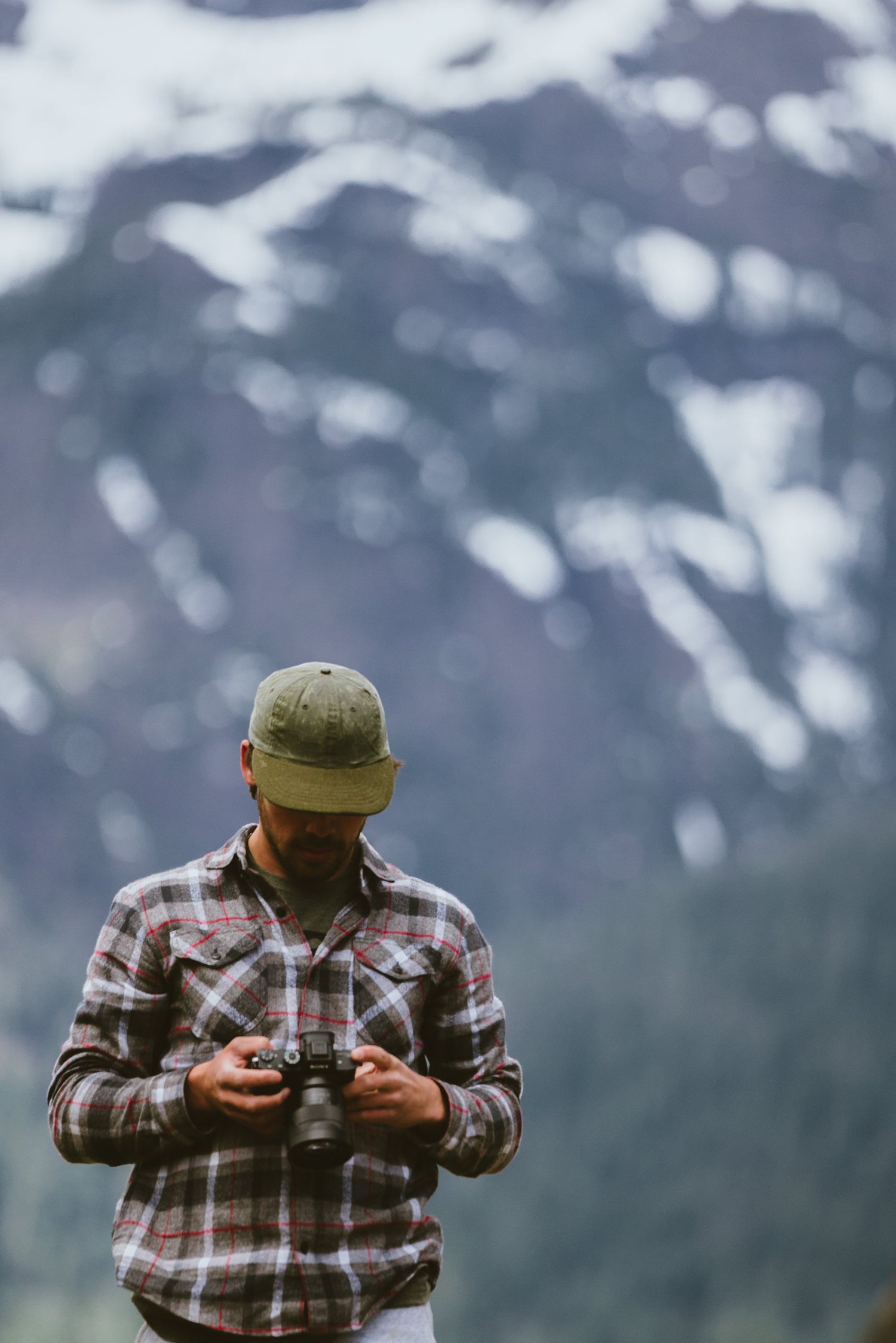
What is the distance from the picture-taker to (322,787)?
7.53 feet

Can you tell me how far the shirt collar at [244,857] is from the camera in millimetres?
2410

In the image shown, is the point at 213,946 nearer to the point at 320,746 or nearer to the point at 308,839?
the point at 308,839

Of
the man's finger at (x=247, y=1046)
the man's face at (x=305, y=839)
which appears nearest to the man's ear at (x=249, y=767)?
the man's face at (x=305, y=839)

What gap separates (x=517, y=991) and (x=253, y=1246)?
34.1 meters

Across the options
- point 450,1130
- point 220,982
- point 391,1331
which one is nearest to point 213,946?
point 220,982

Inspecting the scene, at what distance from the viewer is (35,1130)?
34844 mm

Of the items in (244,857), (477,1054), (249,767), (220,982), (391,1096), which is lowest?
(477,1054)

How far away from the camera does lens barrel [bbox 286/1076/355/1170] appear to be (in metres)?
2.11

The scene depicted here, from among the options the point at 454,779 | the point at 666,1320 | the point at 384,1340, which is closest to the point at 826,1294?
the point at 666,1320

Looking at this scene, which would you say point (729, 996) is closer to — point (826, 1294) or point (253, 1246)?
point (826, 1294)

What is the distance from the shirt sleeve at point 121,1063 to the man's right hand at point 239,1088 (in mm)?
46

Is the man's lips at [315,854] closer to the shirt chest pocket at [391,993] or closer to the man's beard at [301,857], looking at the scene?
the man's beard at [301,857]

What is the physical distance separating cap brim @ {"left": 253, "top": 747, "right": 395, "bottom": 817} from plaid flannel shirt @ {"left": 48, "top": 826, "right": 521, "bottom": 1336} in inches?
7.0

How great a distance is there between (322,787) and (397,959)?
31 centimetres
